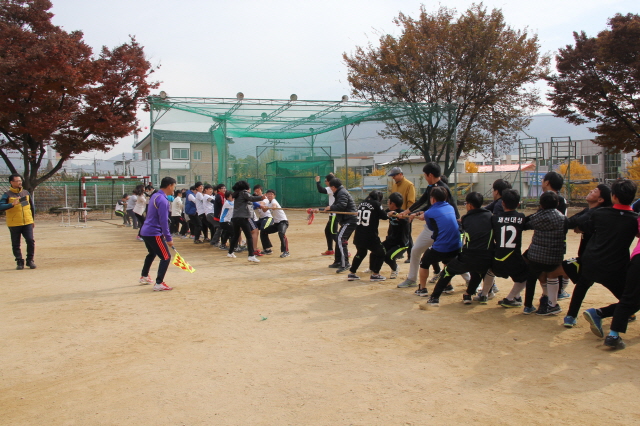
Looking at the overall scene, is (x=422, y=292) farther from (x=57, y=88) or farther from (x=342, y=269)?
(x=57, y=88)

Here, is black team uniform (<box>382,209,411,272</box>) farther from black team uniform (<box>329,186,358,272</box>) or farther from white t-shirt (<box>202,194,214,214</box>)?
white t-shirt (<box>202,194,214,214</box>)

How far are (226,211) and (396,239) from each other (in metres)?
5.46

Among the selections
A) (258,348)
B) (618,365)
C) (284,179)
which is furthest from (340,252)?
(284,179)

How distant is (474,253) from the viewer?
6.32m

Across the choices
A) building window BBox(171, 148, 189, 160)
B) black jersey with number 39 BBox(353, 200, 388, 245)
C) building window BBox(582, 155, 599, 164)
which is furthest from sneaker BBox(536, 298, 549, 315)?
building window BBox(582, 155, 599, 164)

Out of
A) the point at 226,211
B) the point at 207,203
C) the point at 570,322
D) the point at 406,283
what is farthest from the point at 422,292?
the point at 207,203

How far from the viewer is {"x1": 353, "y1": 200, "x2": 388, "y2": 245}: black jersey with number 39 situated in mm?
8180

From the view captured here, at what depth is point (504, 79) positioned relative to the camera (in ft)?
79.7

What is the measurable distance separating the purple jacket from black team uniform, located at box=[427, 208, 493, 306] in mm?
4172

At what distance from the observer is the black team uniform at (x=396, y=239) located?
8.38 m

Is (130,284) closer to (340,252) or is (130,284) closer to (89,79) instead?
(340,252)

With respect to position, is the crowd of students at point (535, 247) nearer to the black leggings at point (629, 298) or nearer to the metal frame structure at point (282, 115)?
the black leggings at point (629, 298)

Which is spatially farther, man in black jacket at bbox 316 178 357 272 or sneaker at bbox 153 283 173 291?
man in black jacket at bbox 316 178 357 272

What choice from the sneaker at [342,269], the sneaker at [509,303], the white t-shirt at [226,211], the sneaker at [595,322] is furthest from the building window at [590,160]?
the sneaker at [595,322]
